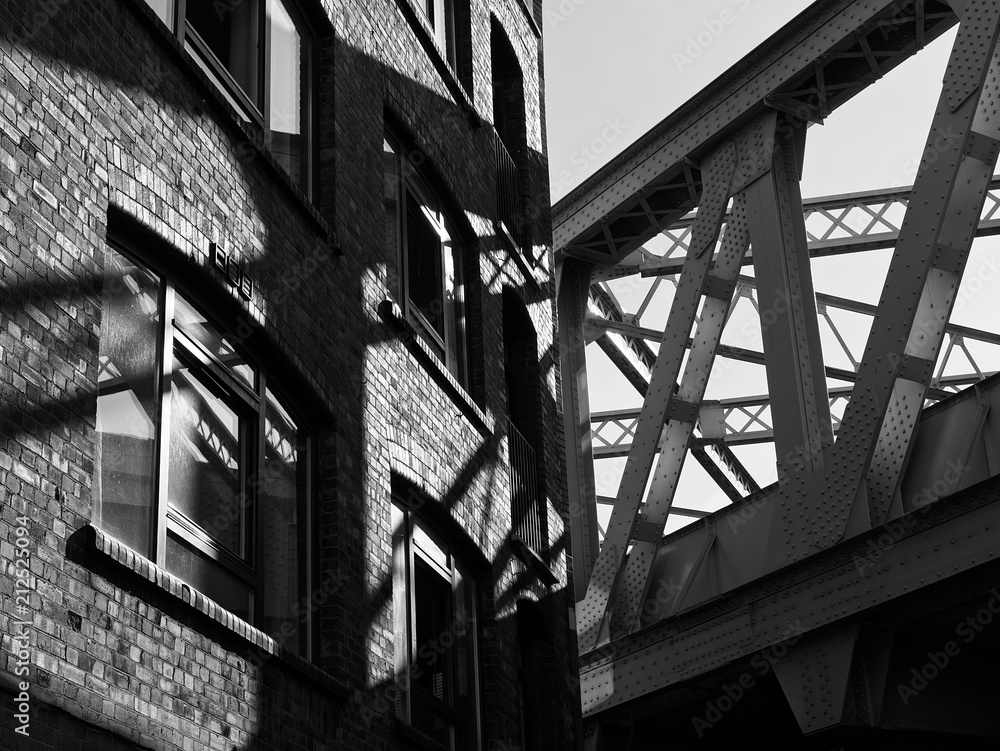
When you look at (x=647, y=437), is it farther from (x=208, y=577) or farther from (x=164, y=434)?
(x=164, y=434)

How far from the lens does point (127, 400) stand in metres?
7.69

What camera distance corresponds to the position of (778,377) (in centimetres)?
1573

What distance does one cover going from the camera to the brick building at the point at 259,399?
6723mm

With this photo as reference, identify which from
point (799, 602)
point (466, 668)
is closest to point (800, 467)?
point (799, 602)

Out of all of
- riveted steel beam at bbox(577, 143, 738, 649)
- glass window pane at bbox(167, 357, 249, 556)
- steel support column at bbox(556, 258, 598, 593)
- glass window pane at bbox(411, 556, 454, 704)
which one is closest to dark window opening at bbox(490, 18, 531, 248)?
riveted steel beam at bbox(577, 143, 738, 649)

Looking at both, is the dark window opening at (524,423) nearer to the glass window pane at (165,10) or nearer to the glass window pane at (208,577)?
the glass window pane at (208,577)

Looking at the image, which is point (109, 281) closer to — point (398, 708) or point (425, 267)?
point (398, 708)

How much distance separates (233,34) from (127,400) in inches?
143

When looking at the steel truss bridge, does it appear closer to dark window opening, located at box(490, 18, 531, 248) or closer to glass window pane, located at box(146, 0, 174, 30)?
dark window opening, located at box(490, 18, 531, 248)

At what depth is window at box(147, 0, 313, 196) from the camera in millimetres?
9609

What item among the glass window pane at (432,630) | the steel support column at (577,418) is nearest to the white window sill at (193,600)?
the glass window pane at (432,630)

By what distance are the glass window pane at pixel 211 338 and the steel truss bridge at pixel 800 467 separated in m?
6.59

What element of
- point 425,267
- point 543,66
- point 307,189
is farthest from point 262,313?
point 543,66

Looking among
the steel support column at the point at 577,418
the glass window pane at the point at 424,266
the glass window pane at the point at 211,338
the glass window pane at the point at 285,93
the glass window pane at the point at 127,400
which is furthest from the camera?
the steel support column at the point at 577,418
